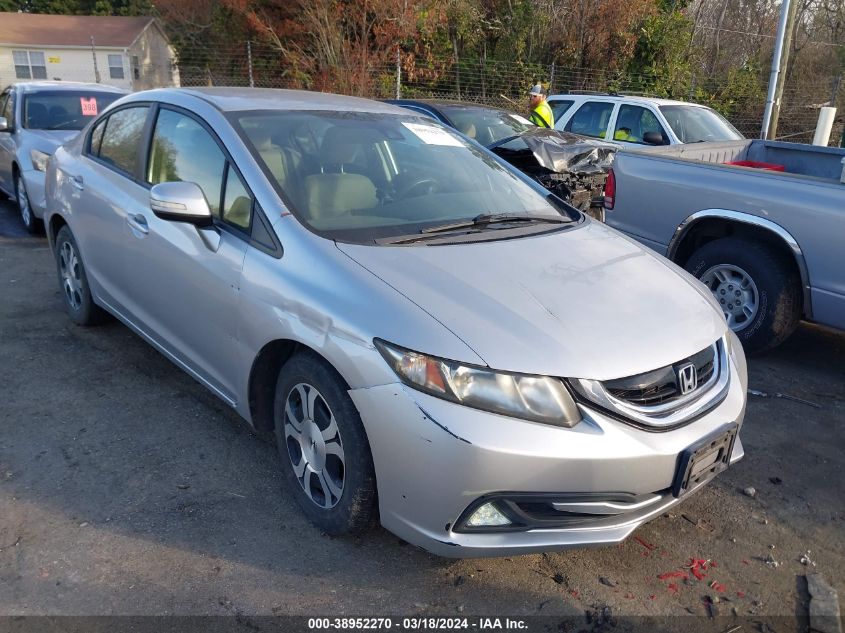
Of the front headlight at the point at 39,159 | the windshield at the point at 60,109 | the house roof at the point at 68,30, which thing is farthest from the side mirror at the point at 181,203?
the house roof at the point at 68,30

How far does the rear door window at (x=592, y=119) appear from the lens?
9844 mm

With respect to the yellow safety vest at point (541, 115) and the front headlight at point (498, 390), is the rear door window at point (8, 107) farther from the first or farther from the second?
the front headlight at point (498, 390)

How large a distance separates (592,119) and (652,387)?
828cm

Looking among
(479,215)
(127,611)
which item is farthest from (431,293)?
(127,611)

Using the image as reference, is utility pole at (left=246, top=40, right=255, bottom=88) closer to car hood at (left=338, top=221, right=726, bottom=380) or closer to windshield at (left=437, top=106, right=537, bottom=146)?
windshield at (left=437, top=106, right=537, bottom=146)

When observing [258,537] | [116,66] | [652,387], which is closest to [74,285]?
[258,537]

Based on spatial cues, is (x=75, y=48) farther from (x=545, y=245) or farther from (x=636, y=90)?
(x=545, y=245)

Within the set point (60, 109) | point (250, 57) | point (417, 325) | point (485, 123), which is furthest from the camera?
point (250, 57)

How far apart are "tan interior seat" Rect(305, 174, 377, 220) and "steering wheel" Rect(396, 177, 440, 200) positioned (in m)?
0.15

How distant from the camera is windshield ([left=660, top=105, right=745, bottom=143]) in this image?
9109 mm

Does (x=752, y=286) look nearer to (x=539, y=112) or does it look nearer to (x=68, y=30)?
(x=539, y=112)

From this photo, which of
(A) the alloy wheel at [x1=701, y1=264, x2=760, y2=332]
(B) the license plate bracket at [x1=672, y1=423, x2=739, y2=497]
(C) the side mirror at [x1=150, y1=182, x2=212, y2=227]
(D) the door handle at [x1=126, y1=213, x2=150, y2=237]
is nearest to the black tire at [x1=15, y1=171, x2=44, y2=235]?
(D) the door handle at [x1=126, y1=213, x2=150, y2=237]

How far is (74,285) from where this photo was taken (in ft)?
16.0

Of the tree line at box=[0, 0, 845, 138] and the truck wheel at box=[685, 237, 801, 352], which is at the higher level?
the tree line at box=[0, 0, 845, 138]
